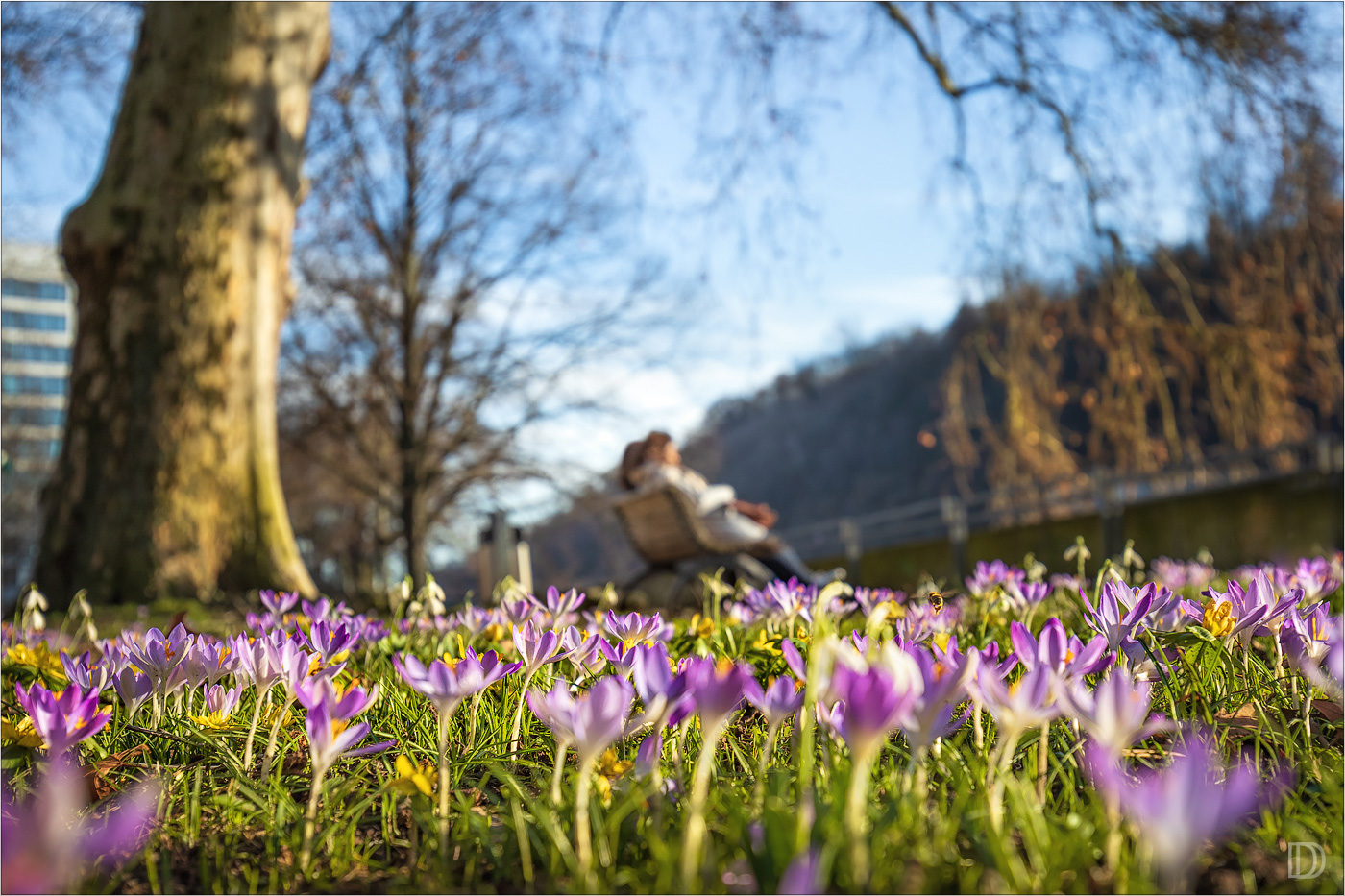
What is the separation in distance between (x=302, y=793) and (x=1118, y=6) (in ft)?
26.4

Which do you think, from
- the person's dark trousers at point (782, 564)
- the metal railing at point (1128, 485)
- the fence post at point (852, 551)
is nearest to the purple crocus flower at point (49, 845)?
the person's dark trousers at point (782, 564)

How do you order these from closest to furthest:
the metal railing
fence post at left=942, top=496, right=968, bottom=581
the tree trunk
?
the tree trunk
the metal railing
fence post at left=942, top=496, right=968, bottom=581

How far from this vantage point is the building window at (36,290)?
16.2 meters

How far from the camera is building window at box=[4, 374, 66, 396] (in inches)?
685

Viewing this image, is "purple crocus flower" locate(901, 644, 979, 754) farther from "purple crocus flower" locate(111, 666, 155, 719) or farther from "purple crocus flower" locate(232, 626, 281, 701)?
"purple crocus flower" locate(111, 666, 155, 719)

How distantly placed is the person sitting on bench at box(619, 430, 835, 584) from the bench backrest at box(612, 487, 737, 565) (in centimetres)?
8

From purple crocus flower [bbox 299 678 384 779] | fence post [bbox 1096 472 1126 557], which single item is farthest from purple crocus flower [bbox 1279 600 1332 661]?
fence post [bbox 1096 472 1126 557]

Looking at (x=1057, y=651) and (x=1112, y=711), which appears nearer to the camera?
(x=1112, y=711)

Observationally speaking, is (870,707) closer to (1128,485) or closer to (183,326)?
(183,326)

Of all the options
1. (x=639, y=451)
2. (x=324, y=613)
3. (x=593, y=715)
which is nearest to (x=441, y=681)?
(x=593, y=715)

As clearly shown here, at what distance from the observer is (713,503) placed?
6.70 meters

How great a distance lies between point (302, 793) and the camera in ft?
4.89

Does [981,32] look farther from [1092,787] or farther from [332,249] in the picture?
[332,249]

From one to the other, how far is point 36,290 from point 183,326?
15.8m
